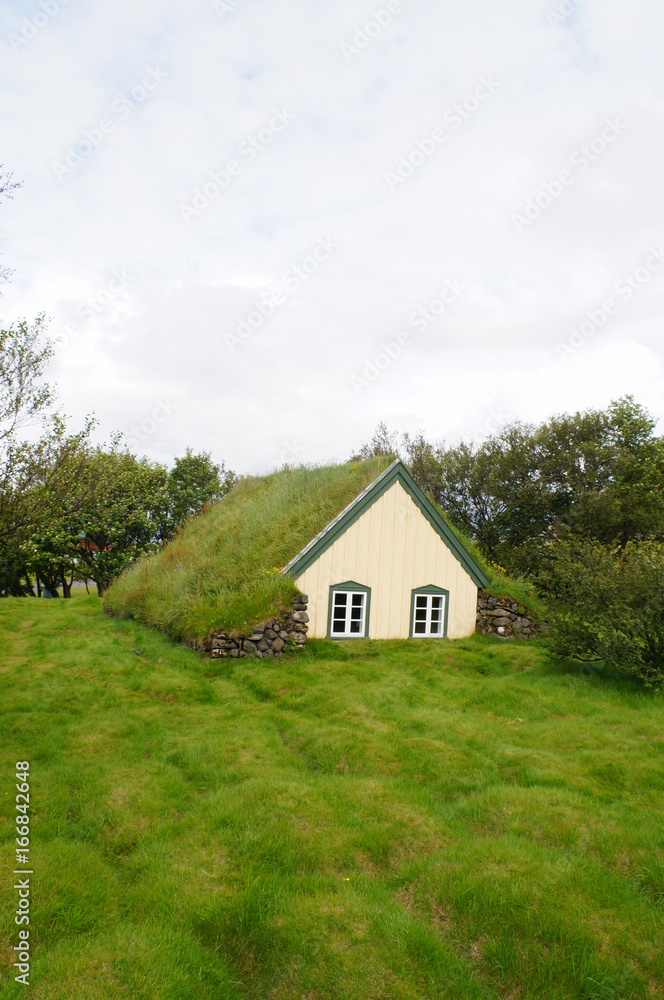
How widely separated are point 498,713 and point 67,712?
799 cm

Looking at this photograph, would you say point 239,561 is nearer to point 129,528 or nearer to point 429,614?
point 429,614

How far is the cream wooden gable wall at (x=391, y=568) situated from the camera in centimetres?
1593

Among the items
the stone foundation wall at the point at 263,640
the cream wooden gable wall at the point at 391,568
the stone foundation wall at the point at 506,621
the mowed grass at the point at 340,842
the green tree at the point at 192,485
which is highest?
the green tree at the point at 192,485

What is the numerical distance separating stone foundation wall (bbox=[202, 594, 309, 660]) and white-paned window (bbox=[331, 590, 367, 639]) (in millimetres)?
1325

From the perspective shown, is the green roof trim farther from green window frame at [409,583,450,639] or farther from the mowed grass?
the mowed grass

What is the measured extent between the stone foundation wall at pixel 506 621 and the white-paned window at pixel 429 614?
1.50 m

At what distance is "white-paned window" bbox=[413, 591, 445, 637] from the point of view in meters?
17.2

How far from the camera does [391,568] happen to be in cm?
1689

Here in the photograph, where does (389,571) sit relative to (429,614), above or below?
above

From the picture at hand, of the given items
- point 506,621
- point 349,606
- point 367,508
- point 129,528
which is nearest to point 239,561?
point 349,606

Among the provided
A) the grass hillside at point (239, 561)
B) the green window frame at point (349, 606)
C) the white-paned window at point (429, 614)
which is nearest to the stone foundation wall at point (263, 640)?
the grass hillside at point (239, 561)

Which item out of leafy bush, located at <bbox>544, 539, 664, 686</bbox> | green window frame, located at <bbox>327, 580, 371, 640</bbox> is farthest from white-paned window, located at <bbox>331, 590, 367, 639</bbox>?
leafy bush, located at <bbox>544, 539, 664, 686</bbox>

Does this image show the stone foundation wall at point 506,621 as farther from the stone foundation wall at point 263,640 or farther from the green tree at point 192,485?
the green tree at point 192,485

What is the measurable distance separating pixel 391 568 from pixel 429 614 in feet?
6.49
